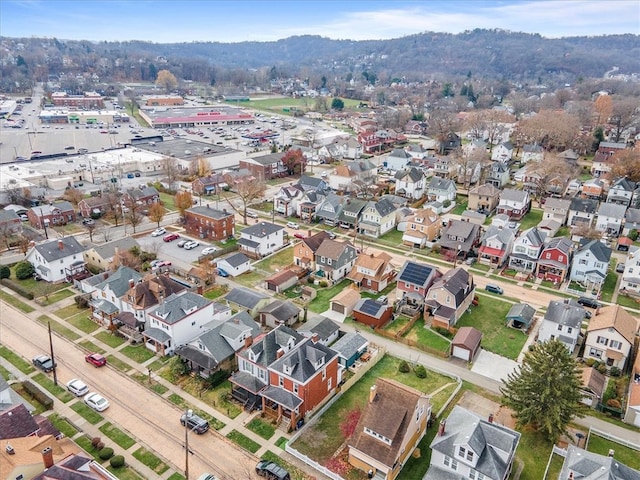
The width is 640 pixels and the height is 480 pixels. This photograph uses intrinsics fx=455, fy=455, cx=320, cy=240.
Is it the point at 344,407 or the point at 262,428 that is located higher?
the point at 344,407

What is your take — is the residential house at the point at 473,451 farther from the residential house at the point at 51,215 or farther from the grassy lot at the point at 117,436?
the residential house at the point at 51,215

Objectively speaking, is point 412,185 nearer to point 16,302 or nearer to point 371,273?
point 371,273

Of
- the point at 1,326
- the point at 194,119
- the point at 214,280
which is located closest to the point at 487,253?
the point at 214,280

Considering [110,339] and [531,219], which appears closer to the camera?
[110,339]

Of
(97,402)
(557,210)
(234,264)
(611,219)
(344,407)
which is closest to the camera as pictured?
(97,402)

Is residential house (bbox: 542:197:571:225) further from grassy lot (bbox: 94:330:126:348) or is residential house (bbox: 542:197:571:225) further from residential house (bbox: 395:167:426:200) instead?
grassy lot (bbox: 94:330:126:348)

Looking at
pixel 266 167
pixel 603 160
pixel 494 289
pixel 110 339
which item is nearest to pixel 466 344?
pixel 494 289
